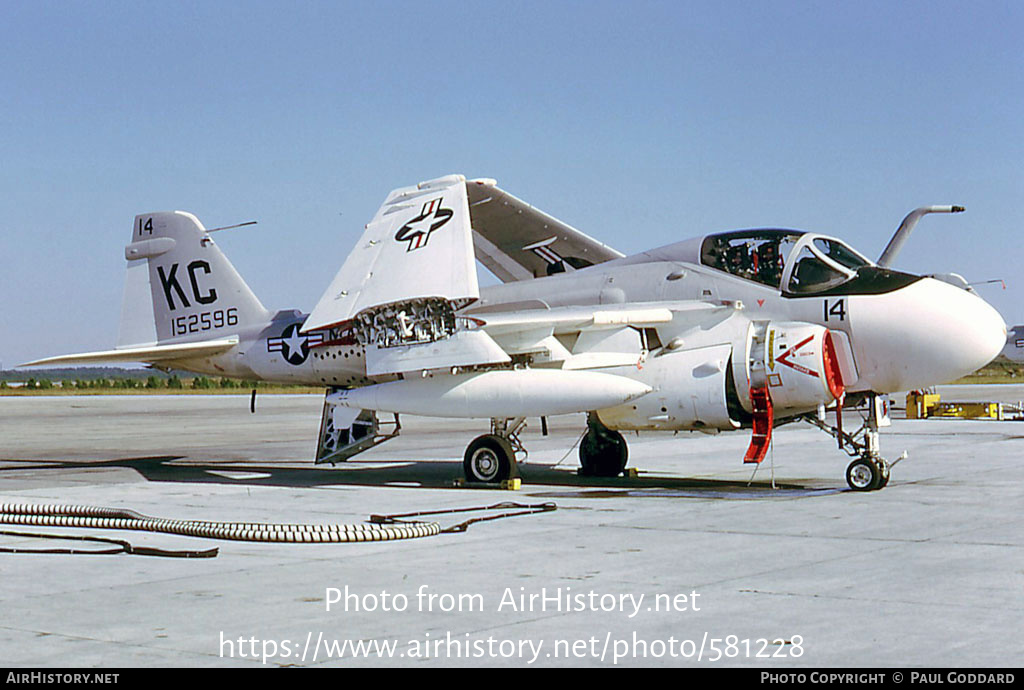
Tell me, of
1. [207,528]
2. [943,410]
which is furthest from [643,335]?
[943,410]

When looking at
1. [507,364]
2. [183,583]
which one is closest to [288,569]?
[183,583]

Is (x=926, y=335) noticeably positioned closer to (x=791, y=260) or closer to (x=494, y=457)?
(x=791, y=260)

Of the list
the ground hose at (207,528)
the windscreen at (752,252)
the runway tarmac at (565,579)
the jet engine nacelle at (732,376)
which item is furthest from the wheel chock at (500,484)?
the windscreen at (752,252)

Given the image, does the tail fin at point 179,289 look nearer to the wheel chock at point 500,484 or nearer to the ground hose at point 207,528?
the wheel chock at point 500,484

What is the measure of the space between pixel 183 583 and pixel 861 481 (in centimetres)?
786

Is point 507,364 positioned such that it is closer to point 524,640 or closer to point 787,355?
point 787,355

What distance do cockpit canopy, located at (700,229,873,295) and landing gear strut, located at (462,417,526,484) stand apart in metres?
3.34

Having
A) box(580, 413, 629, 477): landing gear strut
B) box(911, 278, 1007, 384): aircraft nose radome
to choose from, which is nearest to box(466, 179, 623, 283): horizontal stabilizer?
box(580, 413, 629, 477): landing gear strut

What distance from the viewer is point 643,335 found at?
13.2 metres

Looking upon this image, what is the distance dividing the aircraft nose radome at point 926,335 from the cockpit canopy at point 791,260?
0.62 metres

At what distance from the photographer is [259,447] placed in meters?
22.2

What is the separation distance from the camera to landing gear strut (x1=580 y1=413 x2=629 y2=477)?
15.0 meters

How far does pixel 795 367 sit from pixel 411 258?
4.68 m

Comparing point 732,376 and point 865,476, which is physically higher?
point 732,376
